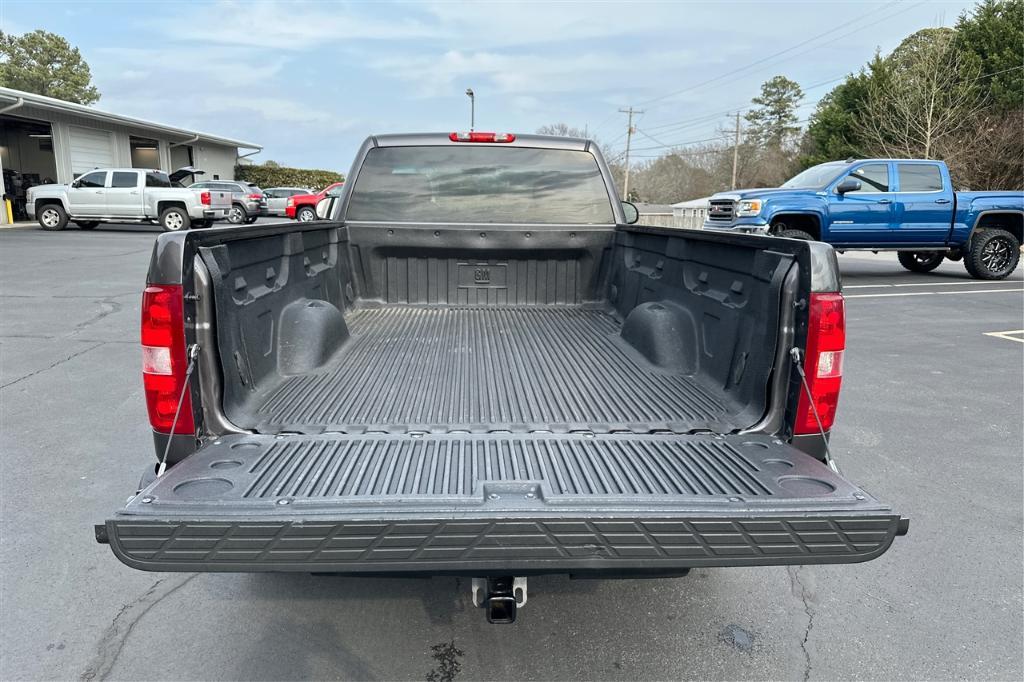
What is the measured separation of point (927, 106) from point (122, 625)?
29954mm

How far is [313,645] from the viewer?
2.55 m

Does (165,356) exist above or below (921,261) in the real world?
above

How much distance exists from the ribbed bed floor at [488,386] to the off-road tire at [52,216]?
2261 cm

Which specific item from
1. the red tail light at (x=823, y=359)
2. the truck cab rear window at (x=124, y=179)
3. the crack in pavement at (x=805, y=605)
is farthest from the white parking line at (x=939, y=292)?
the truck cab rear window at (x=124, y=179)

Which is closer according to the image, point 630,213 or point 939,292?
point 630,213

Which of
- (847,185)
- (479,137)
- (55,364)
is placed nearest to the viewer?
(479,137)

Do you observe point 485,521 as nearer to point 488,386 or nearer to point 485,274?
point 488,386

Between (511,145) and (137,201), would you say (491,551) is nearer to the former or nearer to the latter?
(511,145)

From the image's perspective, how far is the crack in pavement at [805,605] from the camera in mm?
2496

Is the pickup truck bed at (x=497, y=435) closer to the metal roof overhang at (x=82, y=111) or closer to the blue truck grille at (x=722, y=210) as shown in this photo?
the blue truck grille at (x=722, y=210)

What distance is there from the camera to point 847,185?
11844 millimetres

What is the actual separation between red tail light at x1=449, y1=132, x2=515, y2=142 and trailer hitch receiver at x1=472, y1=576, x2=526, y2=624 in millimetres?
3318

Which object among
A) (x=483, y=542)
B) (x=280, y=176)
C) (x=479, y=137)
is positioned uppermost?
(x=280, y=176)

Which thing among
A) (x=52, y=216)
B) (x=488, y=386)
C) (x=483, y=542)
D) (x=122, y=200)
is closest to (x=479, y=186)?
(x=488, y=386)
